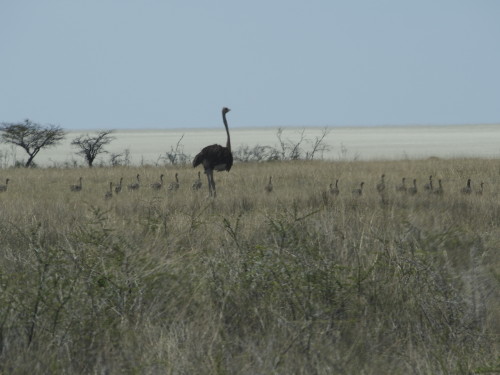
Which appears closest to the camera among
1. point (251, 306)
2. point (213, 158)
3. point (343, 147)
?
point (251, 306)

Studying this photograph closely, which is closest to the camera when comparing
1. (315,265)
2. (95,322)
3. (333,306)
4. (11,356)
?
(11,356)

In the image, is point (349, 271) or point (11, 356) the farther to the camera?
point (349, 271)

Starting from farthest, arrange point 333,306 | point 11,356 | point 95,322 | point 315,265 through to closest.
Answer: point 315,265, point 333,306, point 95,322, point 11,356

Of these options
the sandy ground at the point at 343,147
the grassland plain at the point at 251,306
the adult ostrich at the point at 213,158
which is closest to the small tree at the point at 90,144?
the sandy ground at the point at 343,147

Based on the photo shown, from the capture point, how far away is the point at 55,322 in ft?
15.3

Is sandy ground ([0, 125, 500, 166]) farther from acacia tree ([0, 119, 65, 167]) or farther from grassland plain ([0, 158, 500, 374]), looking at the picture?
grassland plain ([0, 158, 500, 374])

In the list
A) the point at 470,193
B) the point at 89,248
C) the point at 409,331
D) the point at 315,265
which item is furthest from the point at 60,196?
the point at 409,331

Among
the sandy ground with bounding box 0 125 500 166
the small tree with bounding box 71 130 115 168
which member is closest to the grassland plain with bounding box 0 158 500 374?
the sandy ground with bounding box 0 125 500 166

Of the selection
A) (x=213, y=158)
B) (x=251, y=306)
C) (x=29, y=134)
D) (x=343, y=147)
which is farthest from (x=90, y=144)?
(x=343, y=147)

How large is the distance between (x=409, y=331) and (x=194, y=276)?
177 centimetres

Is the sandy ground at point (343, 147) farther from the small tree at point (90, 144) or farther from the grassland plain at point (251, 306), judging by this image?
the grassland plain at point (251, 306)

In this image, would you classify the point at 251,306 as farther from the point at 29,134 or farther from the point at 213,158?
the point at 29,134

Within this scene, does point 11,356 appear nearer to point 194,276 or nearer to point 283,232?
point 194,276

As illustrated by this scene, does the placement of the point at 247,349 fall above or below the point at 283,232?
below
